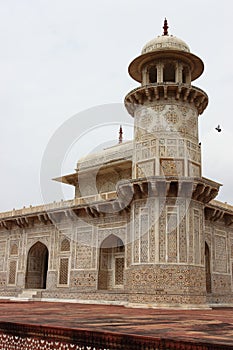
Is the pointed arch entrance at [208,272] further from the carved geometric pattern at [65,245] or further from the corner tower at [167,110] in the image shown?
the carved geometric pattern at [65,245]

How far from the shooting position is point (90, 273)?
54.0 feet

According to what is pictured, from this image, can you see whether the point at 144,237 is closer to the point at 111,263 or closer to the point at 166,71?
the point at 111,263

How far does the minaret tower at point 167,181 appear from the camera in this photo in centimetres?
1266

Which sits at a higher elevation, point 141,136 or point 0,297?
point 141,136

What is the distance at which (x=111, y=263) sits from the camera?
1711 cm

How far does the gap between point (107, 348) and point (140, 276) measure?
8737mm

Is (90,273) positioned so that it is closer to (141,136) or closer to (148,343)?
(141,136)

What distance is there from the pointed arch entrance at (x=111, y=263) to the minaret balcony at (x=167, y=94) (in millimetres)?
5662

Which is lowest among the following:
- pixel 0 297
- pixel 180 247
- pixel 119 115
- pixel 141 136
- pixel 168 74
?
pixel 0 297

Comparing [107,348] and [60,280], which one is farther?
[60,280]

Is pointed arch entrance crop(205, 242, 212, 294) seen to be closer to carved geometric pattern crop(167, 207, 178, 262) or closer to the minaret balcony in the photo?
carved geometric pattern crop(167, 207, 178, 262)

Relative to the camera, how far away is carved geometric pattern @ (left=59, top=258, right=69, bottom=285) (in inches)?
686

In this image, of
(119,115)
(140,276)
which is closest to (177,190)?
(140,276)

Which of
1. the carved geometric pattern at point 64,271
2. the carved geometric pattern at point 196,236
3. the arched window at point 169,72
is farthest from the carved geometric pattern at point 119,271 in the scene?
the arched window at point 169,72
